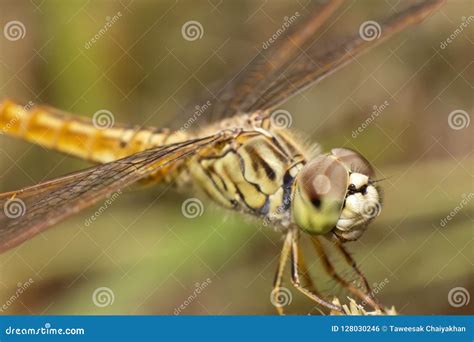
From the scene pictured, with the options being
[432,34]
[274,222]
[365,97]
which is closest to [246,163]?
[274,222]

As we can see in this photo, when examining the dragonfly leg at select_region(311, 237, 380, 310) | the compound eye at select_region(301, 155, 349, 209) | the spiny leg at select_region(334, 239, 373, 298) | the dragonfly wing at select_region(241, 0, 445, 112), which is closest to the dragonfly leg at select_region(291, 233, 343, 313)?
the dragonfly leg at select_region(311, 237, 380, 310)

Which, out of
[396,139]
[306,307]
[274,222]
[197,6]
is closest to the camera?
[274,222]

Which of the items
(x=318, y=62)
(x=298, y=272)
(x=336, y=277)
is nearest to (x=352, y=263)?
(x=336, y=277)

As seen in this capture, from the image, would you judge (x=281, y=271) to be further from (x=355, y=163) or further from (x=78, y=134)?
(x=78, y=134)

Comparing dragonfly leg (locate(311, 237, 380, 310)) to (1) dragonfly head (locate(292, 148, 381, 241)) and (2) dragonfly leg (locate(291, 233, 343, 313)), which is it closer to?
(2) dragonfly leg (locate(291, 233, 343, 313))

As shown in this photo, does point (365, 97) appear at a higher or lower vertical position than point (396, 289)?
higher

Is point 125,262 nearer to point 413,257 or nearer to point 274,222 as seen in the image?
point 274,222
